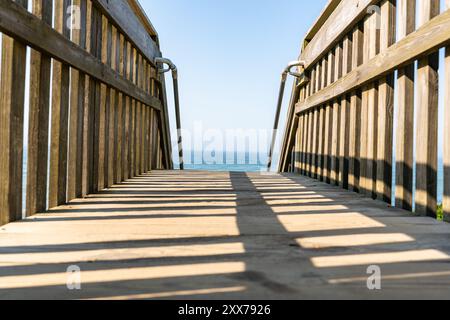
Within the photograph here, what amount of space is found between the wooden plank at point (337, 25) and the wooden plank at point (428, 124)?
989mm

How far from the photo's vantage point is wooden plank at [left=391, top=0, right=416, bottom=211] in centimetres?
240

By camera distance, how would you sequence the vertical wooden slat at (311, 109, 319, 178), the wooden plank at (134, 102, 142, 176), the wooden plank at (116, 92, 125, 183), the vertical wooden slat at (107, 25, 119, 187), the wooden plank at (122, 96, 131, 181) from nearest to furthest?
the vertical wooden slat at (107, 25, 119, 187)
the wooden plank at (116, 92, 125, 183)
the wooden plank at (122, 96, 131, 181)
the wooden plank at (134, 102, 142, 176)
the vertical wooden slat at (311, 109, 319, 178)

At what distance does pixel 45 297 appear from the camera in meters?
1.02

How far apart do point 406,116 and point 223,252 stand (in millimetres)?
1648

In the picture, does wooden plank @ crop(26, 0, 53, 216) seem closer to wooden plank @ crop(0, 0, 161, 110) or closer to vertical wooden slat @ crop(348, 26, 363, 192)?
wooden plank @ crop(0, 0, 161, 110)

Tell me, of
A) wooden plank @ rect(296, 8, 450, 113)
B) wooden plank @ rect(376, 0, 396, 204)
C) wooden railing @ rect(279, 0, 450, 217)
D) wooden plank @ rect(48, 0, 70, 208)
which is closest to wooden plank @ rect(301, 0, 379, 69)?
wooden railing @ rect(279, 0, 450, 217)

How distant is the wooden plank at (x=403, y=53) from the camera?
1928mm

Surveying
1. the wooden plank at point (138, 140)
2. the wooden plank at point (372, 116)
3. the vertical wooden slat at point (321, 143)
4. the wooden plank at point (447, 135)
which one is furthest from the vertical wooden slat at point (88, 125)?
the vertical wooden slat at point (321, 143)

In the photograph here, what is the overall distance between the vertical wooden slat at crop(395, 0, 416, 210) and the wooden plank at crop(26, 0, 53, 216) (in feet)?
6.99

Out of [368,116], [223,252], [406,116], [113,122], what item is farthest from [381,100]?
[113,122]

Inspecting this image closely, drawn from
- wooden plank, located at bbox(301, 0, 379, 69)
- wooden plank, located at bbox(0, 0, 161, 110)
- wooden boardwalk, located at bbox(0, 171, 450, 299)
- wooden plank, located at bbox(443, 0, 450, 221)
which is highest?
wooden plank, located at bbox(301, 0, 379, 69)

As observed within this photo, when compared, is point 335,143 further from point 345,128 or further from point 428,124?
point 428,124

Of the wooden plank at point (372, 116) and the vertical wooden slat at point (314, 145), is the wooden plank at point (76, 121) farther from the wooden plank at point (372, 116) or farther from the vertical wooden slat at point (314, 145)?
the vertical wooden slat at point (314, 145)
